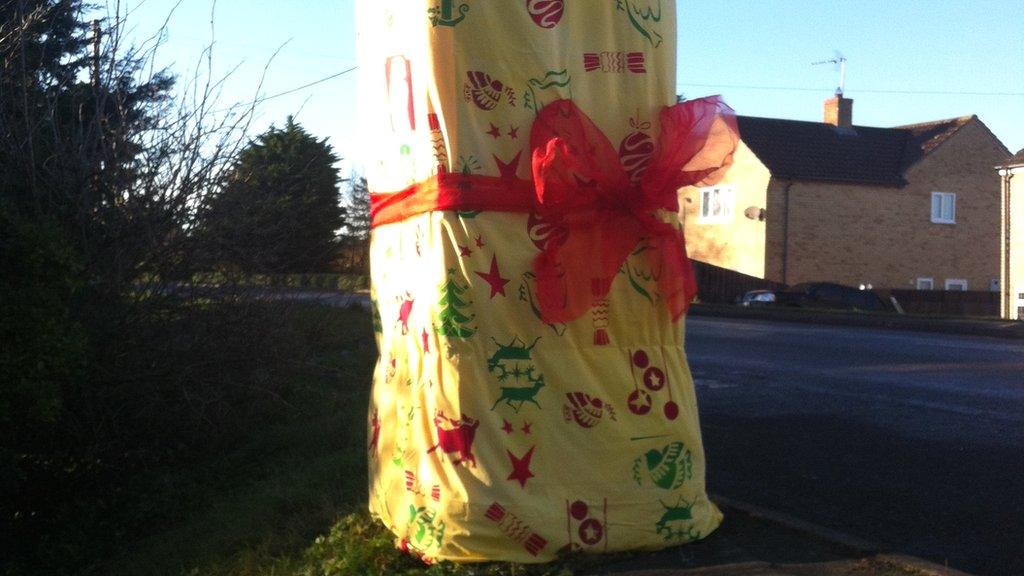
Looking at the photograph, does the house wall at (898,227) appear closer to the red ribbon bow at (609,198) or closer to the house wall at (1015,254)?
the house wall at (1015,254)

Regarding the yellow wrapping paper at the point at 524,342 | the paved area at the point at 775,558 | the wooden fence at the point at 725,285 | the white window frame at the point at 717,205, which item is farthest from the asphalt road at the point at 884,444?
the white window frame at the point at 717,205

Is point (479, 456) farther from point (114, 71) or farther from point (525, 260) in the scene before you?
point (114, 71)

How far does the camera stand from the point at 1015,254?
31219 millimetres

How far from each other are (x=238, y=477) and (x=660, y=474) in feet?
18.0

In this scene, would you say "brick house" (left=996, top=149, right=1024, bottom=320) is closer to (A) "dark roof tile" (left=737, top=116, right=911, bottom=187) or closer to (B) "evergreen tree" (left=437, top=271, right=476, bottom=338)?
(A) "dark roof tile" (left=737, top=116, right=911, bottom=187)

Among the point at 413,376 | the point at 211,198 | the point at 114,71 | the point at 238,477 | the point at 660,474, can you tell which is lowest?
the point at 238,477

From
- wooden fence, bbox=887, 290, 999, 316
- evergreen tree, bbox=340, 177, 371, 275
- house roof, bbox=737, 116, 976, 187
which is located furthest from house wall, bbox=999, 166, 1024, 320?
evergreen tree, bbox=340, 177, 371, 275

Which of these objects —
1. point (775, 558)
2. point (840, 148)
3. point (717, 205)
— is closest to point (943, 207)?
point (840, 148)

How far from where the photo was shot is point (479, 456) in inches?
185

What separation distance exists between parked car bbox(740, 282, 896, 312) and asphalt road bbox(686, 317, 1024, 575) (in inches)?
752

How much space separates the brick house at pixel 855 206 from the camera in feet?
128

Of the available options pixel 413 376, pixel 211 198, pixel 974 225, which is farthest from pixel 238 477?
pixel 974 225

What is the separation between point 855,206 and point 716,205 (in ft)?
16.6

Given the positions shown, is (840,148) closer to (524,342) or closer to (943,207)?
(943,207)
